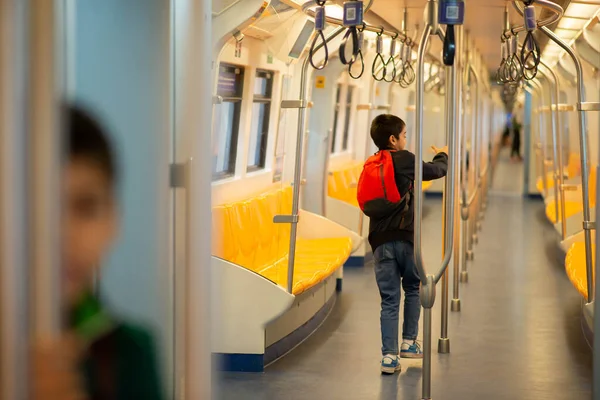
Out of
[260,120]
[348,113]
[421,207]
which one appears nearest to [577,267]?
[421,207]

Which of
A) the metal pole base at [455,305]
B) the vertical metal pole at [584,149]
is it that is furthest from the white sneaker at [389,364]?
the metal pole base at [455,305]

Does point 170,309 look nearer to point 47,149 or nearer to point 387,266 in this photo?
point 47,149

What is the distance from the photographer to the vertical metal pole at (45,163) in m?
1.76

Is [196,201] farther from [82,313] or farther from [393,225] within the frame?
[393,225]

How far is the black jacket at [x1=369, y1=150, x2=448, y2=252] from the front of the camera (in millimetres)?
5469

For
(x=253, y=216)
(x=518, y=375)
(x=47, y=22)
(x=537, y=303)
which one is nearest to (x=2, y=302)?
(x=47, y=22)

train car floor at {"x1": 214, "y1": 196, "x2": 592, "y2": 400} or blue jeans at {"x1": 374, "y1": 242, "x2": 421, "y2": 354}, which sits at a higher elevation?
blue jeans at {"x1": 374, "y1": 242, "x2": 421, "y2": 354}

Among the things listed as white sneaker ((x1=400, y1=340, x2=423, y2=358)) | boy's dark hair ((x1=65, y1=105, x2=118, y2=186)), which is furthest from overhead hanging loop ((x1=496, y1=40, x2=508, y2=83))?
boy's dark hair ((x1=65, y1=105, x2=118, y2=186))

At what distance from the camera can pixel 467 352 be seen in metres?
6.33

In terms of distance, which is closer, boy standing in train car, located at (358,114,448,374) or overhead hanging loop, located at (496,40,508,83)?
boy standing in train car, located at (358,114,448,374)

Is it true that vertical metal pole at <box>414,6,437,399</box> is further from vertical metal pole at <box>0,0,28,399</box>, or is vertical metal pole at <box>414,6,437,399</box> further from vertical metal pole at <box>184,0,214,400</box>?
vertical metal pole at <box>0,0,28,399</box>

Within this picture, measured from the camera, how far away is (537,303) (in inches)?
324

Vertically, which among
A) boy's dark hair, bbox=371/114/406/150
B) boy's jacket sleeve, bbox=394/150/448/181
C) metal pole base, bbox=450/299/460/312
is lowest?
metal pole base, bbox=450/299/460/312

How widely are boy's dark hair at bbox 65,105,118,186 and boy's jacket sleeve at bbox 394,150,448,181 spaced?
3.53m
